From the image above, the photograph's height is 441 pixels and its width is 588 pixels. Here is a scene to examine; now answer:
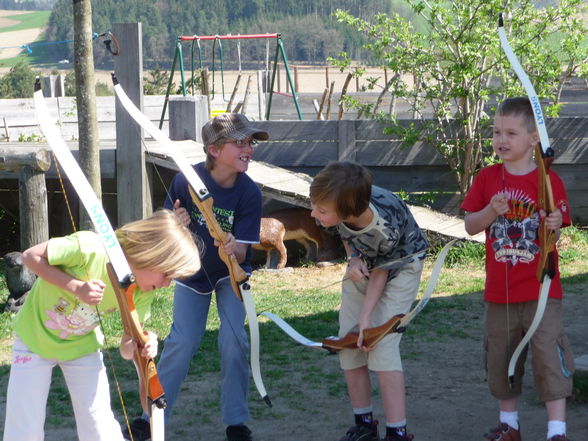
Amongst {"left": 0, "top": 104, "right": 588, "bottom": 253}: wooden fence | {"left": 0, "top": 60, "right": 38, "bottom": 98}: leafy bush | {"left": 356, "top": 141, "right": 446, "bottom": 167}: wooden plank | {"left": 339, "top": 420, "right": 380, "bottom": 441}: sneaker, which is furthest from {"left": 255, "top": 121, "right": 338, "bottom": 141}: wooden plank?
{"left": 0, "top": 60, "right": 38, "bottom": 98}: leafy bush

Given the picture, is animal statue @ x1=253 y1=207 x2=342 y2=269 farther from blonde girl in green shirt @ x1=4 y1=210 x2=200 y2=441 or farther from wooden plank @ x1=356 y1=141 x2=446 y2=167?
blonde girl in green shirt @ x1=4 y1=210 x2=200 y2=441

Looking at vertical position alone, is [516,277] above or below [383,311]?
above

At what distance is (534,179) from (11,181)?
7588 mm

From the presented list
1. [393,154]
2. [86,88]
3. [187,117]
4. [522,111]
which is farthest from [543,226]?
[187,117]

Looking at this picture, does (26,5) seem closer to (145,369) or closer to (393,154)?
(393,154)

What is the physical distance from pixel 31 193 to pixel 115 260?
193 inches

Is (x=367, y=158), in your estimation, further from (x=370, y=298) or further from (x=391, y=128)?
(x=370, y=298)

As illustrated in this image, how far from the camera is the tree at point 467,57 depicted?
28.3 ft

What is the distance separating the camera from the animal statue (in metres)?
8.52

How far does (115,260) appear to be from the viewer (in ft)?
8.62

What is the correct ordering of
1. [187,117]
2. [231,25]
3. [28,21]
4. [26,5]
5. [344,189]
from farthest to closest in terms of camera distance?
1. [26,5]
2. [28,21]
3. [231,25]
4. [187,117]
5. [344,189]

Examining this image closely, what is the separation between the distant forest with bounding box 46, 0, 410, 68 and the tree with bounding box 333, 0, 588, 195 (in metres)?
45.3

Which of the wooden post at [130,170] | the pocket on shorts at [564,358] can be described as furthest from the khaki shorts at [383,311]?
the wooden post at [130,170]

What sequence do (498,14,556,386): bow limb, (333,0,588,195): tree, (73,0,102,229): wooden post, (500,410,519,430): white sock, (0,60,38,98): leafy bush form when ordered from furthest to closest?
(0,60,38,98): leafy bush < (333,0,588,195): tree < (73,0,102,229): wooden post < (500,410,519,430): white sock < (498,14,556,386): bow limb
